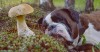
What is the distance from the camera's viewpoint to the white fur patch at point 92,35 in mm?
5680

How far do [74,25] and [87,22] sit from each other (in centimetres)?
50

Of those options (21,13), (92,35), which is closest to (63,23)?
(92,35)

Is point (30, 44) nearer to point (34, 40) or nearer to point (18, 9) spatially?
point (34, 40)

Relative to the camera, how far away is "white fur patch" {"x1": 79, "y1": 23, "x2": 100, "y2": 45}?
5680mm

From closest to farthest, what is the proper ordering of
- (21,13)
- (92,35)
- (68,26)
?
1. (21,13)
2. (68,26)
3. (92,35)

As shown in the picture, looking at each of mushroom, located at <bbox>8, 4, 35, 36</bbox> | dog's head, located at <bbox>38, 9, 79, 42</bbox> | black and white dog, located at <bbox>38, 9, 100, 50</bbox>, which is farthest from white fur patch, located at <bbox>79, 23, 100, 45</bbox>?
mushroom, located at <bbox>8, 4, 35, 36</bbox>

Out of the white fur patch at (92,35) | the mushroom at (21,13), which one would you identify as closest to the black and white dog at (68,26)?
the white fur patch at (92,35)

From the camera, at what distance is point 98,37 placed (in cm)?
583

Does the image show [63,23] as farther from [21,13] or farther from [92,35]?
[21,13]

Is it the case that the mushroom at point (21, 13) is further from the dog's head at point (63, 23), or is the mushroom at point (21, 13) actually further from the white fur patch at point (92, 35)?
the white fur patch at point (92, 35)

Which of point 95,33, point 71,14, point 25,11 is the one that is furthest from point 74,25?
point 25,11

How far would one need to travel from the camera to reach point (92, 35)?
5.77 meters

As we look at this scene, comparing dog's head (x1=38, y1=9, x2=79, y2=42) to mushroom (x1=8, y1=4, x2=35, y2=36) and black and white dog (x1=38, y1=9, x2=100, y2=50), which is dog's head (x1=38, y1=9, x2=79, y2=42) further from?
mushroom (x1=8, y1=4, x2=35, y2=36)

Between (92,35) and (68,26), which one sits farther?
(92,35)
